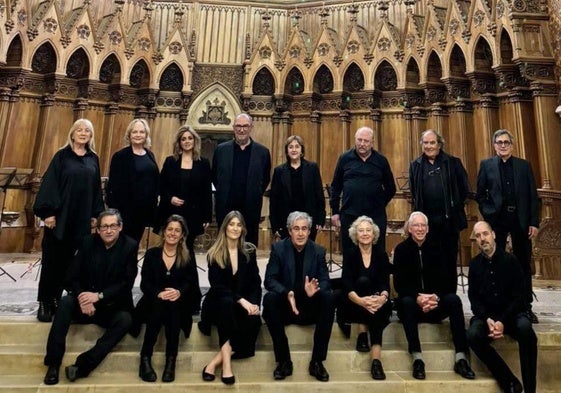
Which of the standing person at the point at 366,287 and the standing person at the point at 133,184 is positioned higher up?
the standing person at the point at 133,184

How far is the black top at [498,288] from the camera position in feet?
10.4

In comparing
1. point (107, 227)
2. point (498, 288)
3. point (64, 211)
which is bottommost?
point (498, 288)

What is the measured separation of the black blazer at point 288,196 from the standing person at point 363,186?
20cm

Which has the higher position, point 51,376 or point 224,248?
point 224,248

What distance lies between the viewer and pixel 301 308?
11.1 ft

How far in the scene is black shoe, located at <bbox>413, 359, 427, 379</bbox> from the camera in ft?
9.90

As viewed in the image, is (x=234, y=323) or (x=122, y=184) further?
(x=122, y=184)

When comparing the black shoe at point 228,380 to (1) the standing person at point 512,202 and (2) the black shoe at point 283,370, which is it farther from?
(1) the standing person at point 512,202

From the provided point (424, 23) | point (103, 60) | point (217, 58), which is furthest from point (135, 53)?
point (424, 23)

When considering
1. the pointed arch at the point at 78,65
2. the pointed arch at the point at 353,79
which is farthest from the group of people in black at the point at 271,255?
the pointed arch at the point at 78,65

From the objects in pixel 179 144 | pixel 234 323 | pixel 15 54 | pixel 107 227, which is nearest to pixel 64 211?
pixel 107 227

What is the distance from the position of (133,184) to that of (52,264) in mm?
920

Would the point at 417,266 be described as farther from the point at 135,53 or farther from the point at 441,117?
the point at 135,53

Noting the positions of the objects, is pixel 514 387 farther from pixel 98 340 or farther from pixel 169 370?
pixel 98 340
